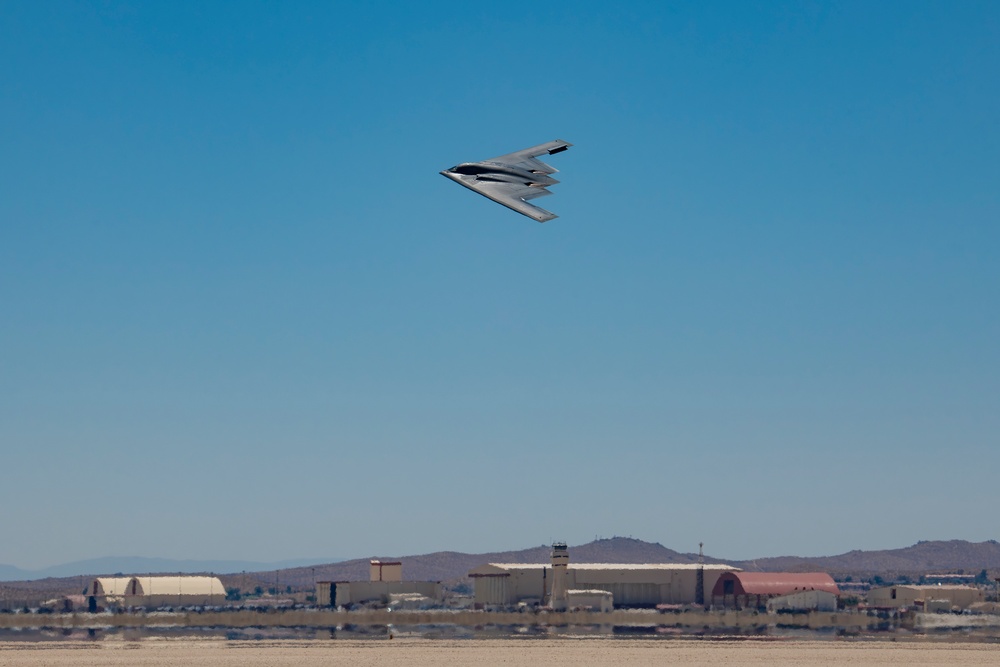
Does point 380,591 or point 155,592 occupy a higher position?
point 380,591

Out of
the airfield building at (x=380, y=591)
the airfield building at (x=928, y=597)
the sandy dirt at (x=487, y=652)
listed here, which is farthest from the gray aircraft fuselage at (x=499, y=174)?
the airfield building at (x=928, y=597)

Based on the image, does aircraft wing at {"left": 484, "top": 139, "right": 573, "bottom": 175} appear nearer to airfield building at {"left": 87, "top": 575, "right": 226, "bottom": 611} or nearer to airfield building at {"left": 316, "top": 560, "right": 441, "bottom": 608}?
airfield building at {"left": 316, "top": 560, "right": 441, "bottom": 608}

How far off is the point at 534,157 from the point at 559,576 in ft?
258

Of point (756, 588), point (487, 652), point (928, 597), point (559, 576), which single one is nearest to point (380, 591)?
point (559, 576)

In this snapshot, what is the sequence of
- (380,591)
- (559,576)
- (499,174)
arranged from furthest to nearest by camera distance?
1. (380,591)
2. (559,576)
3. (499,174)

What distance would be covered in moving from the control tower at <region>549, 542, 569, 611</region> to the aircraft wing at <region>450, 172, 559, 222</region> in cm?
7685

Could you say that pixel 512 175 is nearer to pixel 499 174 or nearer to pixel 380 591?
pixel 499 174

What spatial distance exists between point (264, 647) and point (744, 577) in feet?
228

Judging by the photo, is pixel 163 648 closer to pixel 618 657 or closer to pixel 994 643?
pixel 618 657

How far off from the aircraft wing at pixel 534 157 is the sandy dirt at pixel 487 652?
33.1 meters

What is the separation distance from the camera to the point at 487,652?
7788 centimetres

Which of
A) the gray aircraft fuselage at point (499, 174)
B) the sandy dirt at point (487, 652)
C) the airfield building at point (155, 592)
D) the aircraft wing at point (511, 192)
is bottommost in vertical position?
the sandy dirt at point (487, 652)

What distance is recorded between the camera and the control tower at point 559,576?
121 metres

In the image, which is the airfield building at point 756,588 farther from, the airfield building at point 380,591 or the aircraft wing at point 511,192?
the aircraft wing at point 511,192
